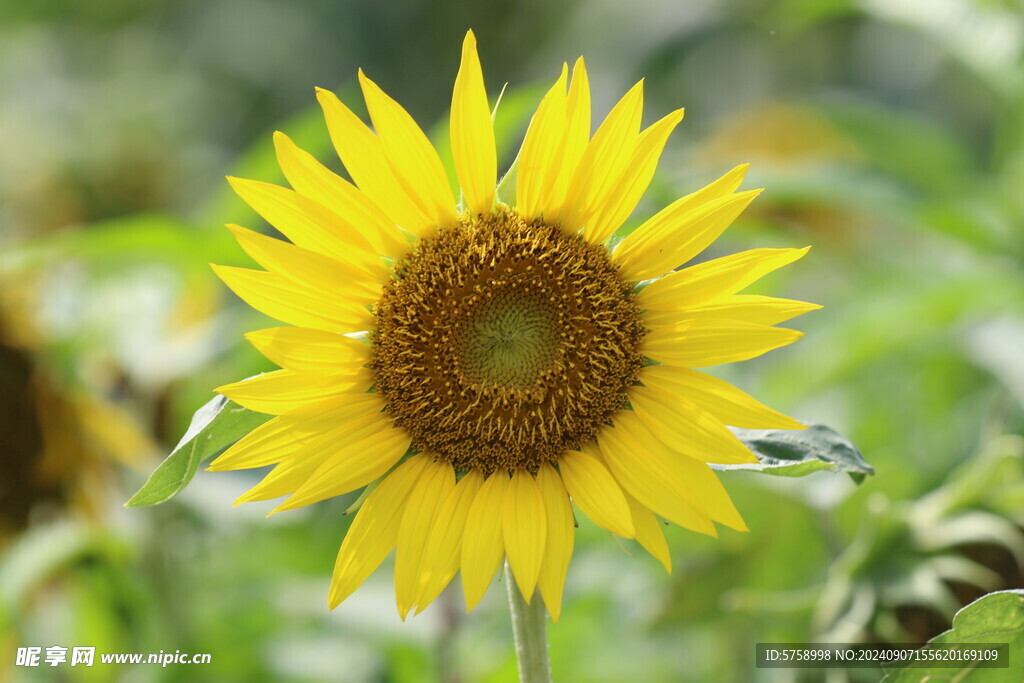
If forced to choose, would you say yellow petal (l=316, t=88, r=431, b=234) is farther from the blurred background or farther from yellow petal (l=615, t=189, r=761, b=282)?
the blurred background

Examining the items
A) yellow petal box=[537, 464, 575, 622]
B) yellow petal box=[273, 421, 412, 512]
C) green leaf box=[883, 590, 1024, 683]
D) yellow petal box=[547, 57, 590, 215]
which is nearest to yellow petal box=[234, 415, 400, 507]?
yellow petal box=[273, 421, 412, 512]

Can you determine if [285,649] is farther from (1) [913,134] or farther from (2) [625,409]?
(1) [913,134]

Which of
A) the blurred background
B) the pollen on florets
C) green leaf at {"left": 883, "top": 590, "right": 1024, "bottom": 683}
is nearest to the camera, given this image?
green leaf at {"left": 883, "top": 590, "right": 1024, "bottom": 683}

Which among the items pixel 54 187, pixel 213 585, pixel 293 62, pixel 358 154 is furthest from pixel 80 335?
pixel 293 62

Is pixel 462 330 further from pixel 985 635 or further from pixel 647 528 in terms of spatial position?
pixel 985 635

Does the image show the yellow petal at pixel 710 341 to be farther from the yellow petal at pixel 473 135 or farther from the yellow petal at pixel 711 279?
the yellow petal at pixel 473 135

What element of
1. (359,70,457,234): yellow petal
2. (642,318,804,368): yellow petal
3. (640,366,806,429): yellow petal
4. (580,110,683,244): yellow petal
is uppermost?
(359,70,457,234): yellow petal

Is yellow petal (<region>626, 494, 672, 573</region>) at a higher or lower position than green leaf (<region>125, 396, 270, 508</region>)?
lower
